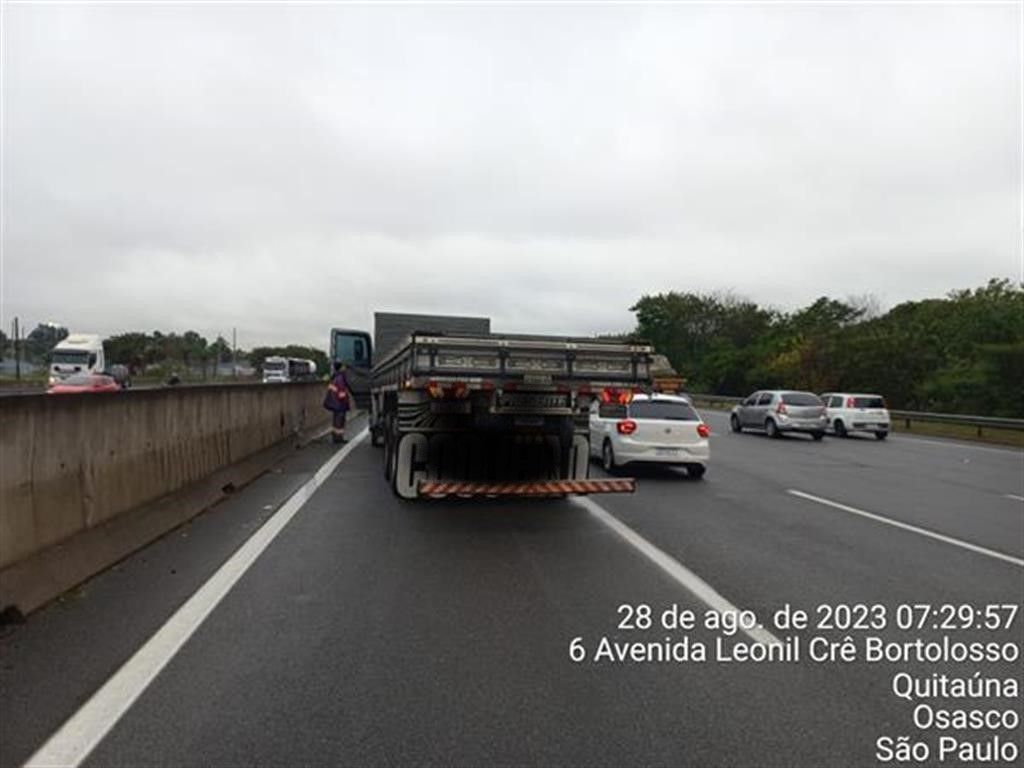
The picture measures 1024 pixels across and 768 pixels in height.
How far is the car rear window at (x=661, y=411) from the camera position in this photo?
16406mm

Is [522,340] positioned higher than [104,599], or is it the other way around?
[522,340]

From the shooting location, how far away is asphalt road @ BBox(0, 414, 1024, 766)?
14.1 feet

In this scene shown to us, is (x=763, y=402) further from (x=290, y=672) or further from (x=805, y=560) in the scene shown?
(x=290, y=672)

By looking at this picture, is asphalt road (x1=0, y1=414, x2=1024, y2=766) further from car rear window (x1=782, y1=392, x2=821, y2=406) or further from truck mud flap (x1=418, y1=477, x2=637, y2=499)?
car rear window (x1=782, y1=392, x2=821, y2=406)

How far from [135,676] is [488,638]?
212 centimetres

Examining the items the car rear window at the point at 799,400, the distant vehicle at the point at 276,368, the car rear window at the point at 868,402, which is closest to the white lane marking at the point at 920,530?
the car rear window at the point at 799,400

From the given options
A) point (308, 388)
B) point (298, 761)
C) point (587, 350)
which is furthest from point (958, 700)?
point (308, 388)

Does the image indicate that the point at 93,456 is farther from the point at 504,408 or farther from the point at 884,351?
the point at 884,351

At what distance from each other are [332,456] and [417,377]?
9.38 meters

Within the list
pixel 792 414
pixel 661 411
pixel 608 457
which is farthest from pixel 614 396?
pixel 792 414

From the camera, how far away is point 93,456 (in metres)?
7.91

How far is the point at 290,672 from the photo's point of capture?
204 inches

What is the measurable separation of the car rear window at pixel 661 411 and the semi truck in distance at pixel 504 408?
4.84m

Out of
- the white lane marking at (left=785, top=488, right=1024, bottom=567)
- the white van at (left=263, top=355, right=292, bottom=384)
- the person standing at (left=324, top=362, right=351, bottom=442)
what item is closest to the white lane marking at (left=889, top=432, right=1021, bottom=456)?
the white lane marking at (left=785, top=488, right=1024, bottom=567)
